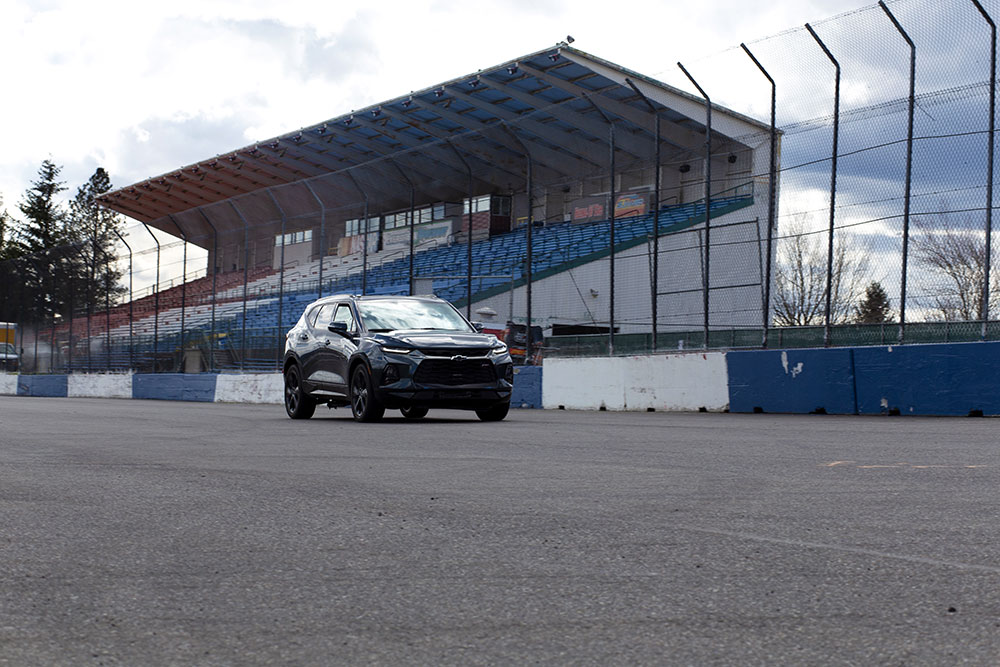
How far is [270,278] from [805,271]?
1854cm

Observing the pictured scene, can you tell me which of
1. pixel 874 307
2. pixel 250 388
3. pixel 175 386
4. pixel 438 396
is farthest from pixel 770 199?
pixel 175 386

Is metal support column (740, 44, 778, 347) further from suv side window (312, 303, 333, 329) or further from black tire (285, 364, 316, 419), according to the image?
black tire (285, 364, 316, 419)

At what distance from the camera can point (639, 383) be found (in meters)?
20.0

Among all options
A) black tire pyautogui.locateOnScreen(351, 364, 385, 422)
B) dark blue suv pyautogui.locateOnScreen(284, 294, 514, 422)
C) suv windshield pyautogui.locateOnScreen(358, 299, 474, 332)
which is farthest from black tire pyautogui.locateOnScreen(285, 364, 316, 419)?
suv windshield pyautogui.locateOnScreen(358, 299, 474, 332)

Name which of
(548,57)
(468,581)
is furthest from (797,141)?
(548,57)

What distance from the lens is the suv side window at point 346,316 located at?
1590cm

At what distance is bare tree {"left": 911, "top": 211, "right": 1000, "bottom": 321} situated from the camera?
14758mm

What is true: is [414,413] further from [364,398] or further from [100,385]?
[100,385]

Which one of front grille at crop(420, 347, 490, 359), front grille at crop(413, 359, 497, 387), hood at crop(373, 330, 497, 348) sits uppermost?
hood at crop(373, 330, 497, 348)

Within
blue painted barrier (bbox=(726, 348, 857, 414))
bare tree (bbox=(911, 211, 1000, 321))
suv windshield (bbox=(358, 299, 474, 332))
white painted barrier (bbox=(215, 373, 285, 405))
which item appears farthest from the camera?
white painted barrier (bbox=(215, 373, 285, 405))

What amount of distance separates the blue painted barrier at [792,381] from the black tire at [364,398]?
19.4 feet

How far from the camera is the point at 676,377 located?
1920 cm

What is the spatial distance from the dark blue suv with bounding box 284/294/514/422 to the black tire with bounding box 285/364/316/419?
0.6 inches

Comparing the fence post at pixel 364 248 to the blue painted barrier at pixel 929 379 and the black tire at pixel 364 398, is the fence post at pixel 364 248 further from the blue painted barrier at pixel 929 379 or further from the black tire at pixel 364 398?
the blue painted barrier at pixel 929 379
